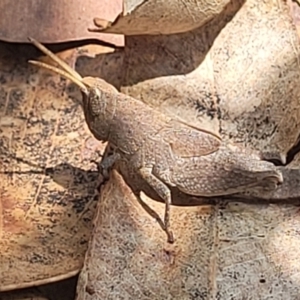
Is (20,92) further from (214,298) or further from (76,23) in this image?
(214,298)

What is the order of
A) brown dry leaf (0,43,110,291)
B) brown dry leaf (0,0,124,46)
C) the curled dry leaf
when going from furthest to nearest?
brown dry leaf (0,0,124,46), brown dry leaf (0,43,110,291), the curled dry leaf

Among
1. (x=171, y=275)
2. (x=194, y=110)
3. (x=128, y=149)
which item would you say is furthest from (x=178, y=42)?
(x=171, y=275)

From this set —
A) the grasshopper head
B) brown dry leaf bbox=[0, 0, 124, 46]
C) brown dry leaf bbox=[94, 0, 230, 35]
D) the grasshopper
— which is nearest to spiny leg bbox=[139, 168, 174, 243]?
the grasshopper

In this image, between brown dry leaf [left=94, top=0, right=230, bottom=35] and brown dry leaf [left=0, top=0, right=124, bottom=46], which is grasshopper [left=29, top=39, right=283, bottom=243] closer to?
brown dry leaf [left=94, top=0, right=230, bottom=35]

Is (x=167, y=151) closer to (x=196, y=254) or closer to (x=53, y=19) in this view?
(x=196, y=254)

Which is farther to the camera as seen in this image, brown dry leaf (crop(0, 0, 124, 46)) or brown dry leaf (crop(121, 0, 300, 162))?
brown dry leaf (crop(0, 0, 124, 46))

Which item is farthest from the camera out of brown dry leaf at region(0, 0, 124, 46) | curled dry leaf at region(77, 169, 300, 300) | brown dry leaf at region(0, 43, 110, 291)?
brown dry leaf at region(0, 0, 124, 46)

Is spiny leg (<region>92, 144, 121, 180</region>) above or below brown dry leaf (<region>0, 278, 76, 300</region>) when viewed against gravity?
above
